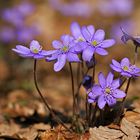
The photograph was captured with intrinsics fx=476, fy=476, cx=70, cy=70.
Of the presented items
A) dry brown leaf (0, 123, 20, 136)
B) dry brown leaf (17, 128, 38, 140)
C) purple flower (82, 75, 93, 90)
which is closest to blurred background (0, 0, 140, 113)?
dry brown leaf (0, 123, 20, 136)

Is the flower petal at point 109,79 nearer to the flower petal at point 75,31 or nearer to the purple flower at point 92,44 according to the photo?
the purple flower at point 92,44

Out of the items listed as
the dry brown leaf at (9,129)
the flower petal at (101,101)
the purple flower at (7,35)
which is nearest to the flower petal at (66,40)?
the flower petal at (101,101)

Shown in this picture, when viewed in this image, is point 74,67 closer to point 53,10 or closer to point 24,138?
point 53,10

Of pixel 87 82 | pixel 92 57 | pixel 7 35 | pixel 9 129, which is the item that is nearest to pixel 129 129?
pixel 87 82

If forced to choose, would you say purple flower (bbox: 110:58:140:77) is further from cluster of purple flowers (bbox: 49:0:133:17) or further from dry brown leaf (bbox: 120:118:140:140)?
cluster of purple flowers (bbox: 49:0:133:17)

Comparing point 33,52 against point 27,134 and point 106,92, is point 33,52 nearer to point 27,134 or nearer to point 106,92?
point 106,92

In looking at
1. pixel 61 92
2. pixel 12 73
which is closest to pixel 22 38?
pixel 12 73
